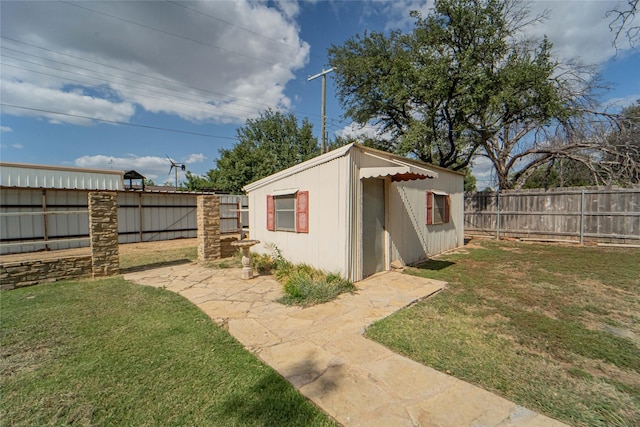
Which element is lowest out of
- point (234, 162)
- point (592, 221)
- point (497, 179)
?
point (592, 221)

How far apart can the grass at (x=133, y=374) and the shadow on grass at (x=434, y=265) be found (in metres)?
5.01

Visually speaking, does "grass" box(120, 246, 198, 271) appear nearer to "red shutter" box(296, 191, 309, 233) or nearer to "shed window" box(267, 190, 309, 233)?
"shed window" box(267, 190, 309, 233)

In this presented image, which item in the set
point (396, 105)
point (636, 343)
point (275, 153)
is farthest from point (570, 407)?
point (275, 153)

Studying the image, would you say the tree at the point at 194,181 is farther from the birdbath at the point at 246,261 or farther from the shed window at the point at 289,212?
the birdbath at the point at 246,261

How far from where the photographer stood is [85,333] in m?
3.19

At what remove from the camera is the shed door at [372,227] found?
17.9ft

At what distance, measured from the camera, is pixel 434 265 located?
6.73m

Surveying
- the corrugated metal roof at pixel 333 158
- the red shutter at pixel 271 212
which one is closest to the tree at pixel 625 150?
the corrugated metal roof at pixel 333 158

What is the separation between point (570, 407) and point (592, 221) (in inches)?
406

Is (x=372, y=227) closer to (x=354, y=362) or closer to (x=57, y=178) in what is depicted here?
(x=354, y=362)

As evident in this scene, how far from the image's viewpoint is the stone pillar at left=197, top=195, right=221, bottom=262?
7.61m

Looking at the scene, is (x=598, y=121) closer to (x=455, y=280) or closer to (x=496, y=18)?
(x=496, y=18)

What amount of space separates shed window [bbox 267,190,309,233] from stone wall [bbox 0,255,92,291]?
4197 mm

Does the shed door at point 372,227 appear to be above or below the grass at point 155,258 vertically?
above
